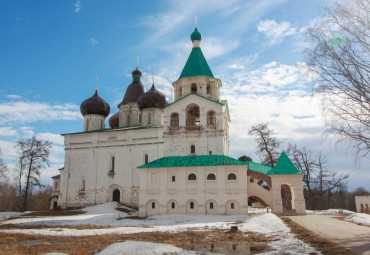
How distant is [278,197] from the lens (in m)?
21.5

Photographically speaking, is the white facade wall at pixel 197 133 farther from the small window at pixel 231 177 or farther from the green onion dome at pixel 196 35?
the green onion dome at pixel 196 35

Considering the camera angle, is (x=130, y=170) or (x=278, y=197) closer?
(x=278, y=197)

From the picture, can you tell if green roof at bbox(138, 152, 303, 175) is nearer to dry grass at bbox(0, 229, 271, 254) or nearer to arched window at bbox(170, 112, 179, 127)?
arched window at bbox(170, 112, 179, 127)

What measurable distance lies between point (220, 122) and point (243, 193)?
19.6ft

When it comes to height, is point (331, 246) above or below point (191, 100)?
below

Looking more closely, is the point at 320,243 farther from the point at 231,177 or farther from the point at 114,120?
the point at 114,120

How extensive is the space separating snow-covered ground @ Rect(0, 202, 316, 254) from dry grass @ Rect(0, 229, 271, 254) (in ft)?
2.95

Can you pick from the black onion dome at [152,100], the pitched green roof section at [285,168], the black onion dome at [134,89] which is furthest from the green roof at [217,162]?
the black onion dome at [134,89]

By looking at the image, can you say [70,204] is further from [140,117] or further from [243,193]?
[243,193]

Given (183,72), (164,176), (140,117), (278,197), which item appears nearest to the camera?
(278,197)

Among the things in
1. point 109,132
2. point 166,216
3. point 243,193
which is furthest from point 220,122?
point 109,132

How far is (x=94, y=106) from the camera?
33.1 metres

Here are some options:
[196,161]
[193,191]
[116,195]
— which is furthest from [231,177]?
[116,195]

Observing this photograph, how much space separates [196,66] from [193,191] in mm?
11177
